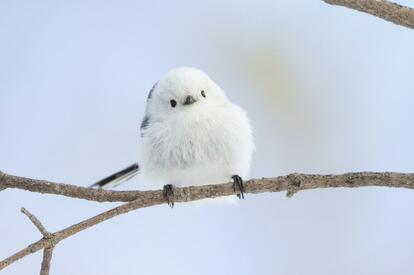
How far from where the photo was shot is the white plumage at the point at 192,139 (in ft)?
3.95

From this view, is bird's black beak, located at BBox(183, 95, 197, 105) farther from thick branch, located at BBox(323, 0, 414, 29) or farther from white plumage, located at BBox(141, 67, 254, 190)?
thick branch, located at BBox(323, 0, 414, 29)

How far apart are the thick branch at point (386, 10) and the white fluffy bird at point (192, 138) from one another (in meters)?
0.50

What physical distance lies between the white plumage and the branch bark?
0.31 m

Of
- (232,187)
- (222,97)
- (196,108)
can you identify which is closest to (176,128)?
(196,108)

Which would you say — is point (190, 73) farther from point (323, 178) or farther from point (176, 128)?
point (323, 178)

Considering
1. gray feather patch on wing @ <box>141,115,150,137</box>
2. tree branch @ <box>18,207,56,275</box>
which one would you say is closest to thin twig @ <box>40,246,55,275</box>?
tree branch @ <box>18,207,56,275</box>

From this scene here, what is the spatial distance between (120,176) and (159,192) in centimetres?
45

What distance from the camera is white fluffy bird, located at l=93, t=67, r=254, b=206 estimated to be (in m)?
1.20

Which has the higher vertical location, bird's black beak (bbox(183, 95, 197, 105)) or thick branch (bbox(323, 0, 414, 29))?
bird's black beak (bbox(183, 95, 197, 105))

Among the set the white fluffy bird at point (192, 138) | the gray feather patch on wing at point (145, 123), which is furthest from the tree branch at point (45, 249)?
the gray feather patch on wing at point (145, 123)

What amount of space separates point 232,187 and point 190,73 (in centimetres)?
37

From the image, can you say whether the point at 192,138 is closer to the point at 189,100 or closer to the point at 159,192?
the point at 189,100

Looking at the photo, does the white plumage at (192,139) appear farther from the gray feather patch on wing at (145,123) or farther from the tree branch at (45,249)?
the tree branch at (45,249)

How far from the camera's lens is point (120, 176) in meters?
1.33
